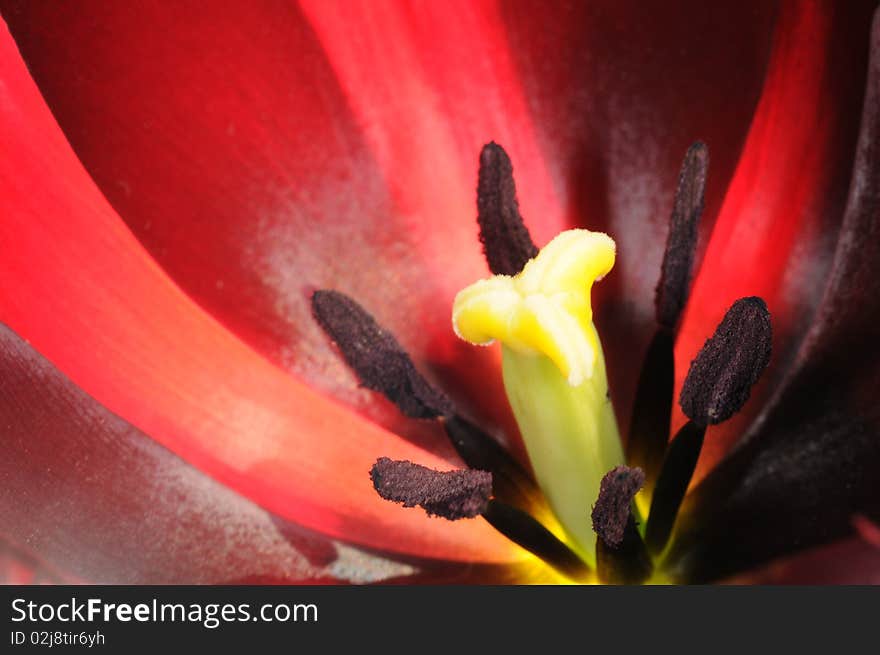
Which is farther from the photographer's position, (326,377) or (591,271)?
(326,377)

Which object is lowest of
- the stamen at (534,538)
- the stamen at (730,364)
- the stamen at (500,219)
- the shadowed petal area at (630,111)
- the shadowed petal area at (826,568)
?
the shadowed petal area at (826,568)

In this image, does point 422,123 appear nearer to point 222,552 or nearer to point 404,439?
point 404,439

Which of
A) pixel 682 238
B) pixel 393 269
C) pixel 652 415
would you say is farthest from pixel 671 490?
pixel 393 269

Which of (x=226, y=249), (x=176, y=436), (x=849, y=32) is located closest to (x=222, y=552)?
(x=176, y=436)

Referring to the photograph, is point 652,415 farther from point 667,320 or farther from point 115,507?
point 115,507

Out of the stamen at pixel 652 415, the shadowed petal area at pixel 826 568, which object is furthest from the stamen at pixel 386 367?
the shadowed petal area at pixel 826 568

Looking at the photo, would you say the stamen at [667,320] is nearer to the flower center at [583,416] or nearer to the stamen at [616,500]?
the flower center at [583,416]
